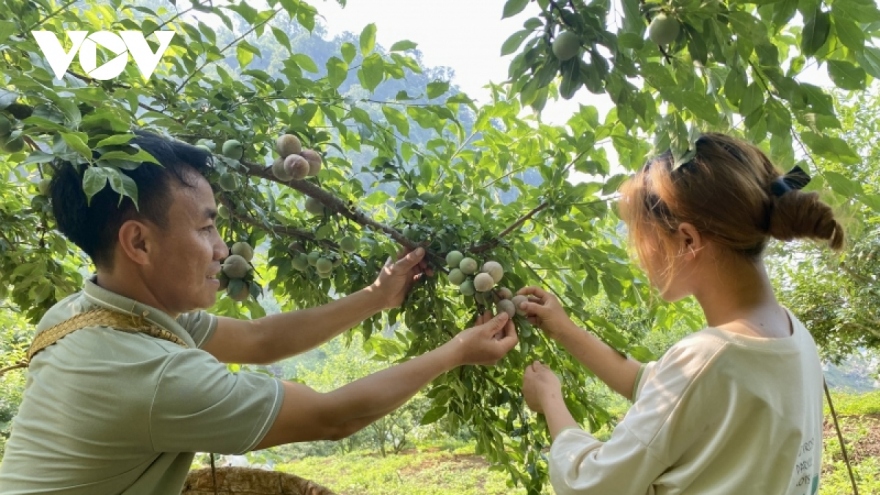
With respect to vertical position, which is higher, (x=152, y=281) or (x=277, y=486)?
(x=152, y=281)

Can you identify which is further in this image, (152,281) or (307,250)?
(307,250)

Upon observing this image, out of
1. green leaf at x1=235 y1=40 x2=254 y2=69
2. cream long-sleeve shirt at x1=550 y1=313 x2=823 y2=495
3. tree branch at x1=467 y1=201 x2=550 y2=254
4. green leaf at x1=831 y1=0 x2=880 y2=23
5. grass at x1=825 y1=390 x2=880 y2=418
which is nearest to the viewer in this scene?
green leaf at x1=831 y1=0 x2=880 y2=23

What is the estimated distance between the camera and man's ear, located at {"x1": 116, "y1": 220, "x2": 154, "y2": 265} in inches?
43.3

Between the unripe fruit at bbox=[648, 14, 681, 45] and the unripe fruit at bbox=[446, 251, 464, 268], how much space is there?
2.36 feet

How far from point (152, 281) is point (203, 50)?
34.9 inches

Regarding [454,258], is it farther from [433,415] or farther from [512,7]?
[512,7]

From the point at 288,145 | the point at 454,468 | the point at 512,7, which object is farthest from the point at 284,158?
the point at 454,468

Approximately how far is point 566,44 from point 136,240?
0.78m

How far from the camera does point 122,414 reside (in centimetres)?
96

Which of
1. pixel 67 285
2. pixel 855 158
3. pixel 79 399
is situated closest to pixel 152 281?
pixel 79 399

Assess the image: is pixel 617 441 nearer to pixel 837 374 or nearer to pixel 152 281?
pixel 152 281

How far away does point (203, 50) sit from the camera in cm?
179

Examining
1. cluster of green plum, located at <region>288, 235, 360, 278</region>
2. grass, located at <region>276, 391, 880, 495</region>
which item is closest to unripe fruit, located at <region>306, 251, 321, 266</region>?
cluster of green plum, located at <region>288, 235, 360, 278</region>

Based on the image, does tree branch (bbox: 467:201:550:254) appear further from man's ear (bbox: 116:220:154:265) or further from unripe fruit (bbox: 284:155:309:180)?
man's ear (bbox: 116:220:154:265)
